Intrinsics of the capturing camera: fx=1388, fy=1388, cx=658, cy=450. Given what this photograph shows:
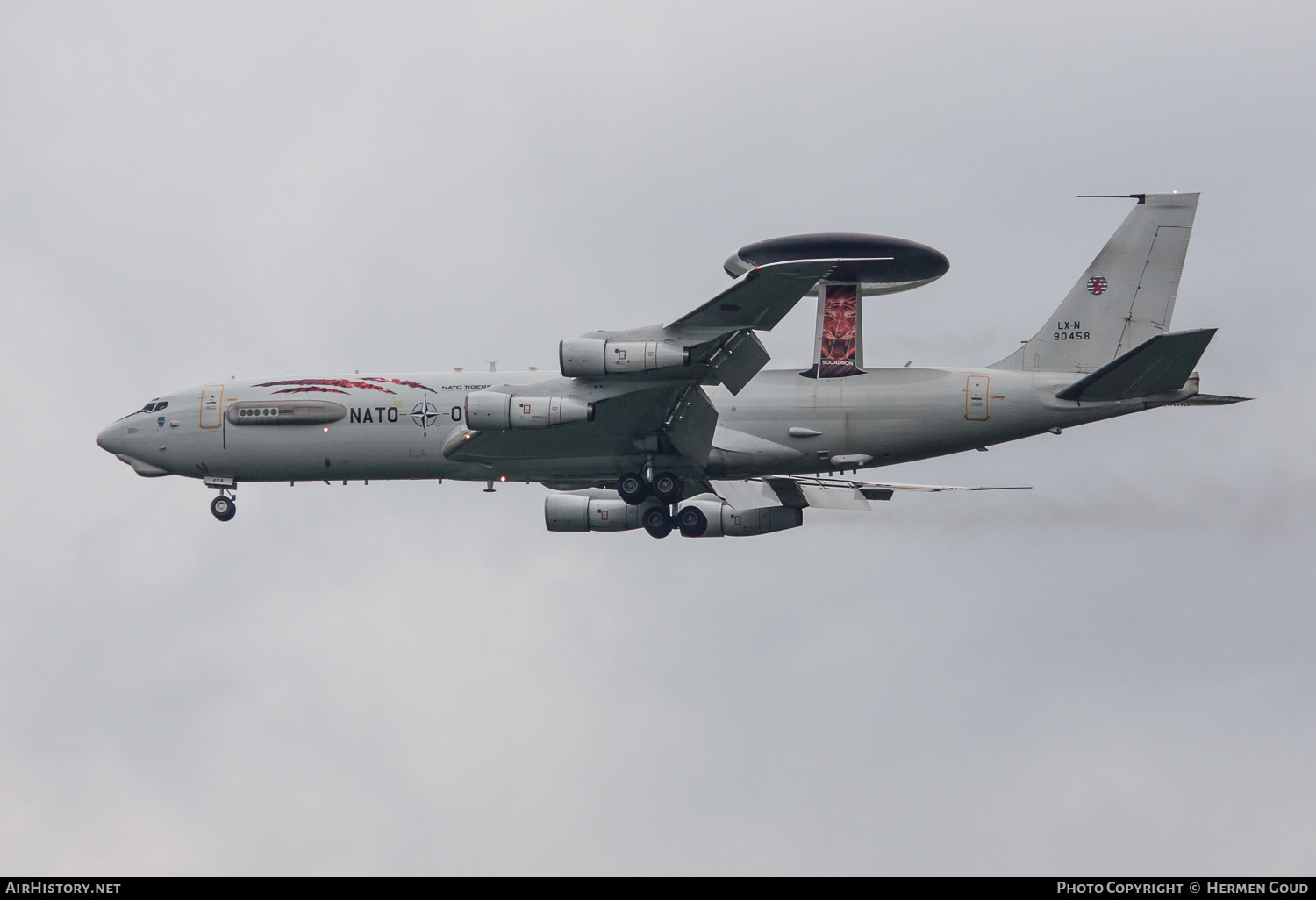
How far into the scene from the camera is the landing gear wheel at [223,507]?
128ft

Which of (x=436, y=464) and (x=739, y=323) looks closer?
(x=739, y=323)

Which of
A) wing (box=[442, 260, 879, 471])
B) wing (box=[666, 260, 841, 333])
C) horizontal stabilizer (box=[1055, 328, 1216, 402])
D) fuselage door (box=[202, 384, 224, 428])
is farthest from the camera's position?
fuselage door (box=[202, 384, 224, 428])

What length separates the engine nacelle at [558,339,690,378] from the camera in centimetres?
3145

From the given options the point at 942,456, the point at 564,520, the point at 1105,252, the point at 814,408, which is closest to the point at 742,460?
the point at 814,408

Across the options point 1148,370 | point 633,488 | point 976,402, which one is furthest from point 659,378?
point 1148,370

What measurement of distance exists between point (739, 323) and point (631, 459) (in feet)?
21.4

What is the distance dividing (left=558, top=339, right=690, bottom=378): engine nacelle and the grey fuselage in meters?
1.75

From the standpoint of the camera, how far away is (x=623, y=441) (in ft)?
116

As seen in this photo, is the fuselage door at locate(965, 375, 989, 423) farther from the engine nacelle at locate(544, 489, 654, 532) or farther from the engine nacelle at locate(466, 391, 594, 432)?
the engine nacelle at locate(544, 489, 654, 532)

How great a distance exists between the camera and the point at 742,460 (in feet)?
115

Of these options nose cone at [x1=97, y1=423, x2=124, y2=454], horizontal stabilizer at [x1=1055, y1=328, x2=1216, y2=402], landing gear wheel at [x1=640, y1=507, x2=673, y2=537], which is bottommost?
landing gear wheel at [x1=640, y1=507, x2=673, y2=537]

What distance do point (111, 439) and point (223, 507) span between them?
3.85m

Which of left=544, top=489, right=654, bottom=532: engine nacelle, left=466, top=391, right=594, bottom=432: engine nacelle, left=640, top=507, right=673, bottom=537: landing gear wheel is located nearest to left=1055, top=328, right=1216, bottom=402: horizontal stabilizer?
left=640, top=507, right=673, bottom=537: landing gear wheel
